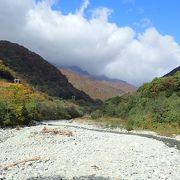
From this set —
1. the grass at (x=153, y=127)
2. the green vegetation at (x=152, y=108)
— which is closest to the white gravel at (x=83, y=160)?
the grass at (x=153, y=127)

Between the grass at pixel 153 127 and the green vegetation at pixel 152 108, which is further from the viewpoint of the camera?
the green vegetation at pixel 152 108

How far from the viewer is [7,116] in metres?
71.2

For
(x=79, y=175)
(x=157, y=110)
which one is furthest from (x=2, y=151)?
(x=157, y=110)

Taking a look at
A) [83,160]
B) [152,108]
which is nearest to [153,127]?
[152,108]

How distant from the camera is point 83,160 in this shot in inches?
1377

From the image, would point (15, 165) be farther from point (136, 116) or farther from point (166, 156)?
point (136, 116)

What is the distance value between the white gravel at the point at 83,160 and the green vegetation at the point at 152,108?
117 feet

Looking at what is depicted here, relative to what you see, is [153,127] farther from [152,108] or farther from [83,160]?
[83,160]

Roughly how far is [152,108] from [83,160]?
58682mm

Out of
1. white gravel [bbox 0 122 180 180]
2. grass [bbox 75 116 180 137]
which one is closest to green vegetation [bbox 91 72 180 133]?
grass [bbox 75 116 180 137]

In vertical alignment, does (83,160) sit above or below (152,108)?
below

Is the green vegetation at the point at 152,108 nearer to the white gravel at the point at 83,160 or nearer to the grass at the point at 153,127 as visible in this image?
the grass at the point at 153,127

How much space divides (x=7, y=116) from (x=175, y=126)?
100.0 ft

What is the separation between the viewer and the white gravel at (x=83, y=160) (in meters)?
29.2
